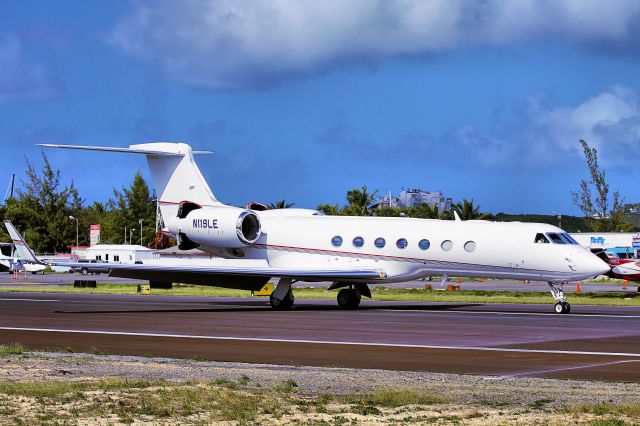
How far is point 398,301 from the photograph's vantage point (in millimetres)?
39250

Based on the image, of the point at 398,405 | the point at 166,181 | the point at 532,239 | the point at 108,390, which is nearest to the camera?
the point at 398,405

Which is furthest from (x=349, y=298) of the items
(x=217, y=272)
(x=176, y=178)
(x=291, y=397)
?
(x=291, y=397)

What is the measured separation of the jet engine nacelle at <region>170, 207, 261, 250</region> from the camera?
34.2 m

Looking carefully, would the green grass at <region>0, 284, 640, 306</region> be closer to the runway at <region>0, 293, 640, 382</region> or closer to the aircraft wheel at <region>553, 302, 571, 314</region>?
the runway at <region>0, 293, 640, 382</region>

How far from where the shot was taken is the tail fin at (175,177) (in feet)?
120

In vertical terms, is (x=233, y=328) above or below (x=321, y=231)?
below

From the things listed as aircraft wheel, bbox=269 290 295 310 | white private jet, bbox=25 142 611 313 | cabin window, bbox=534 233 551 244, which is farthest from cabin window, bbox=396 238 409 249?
cabin window, bbox=534 233 551 244

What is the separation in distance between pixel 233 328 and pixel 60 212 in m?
104

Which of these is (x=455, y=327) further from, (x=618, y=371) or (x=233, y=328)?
(x=618, y=371)

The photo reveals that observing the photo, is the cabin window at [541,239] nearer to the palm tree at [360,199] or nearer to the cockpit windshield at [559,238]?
the cockpit windshield at [559,238]

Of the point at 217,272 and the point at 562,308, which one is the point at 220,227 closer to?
the point at 217,272

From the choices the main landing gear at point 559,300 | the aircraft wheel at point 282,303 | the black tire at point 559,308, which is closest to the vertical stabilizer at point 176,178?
the aircraft wheel at point 282,303

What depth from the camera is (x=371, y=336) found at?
21344 mm

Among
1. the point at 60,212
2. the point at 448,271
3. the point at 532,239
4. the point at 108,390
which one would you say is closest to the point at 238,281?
the point at 448,271
